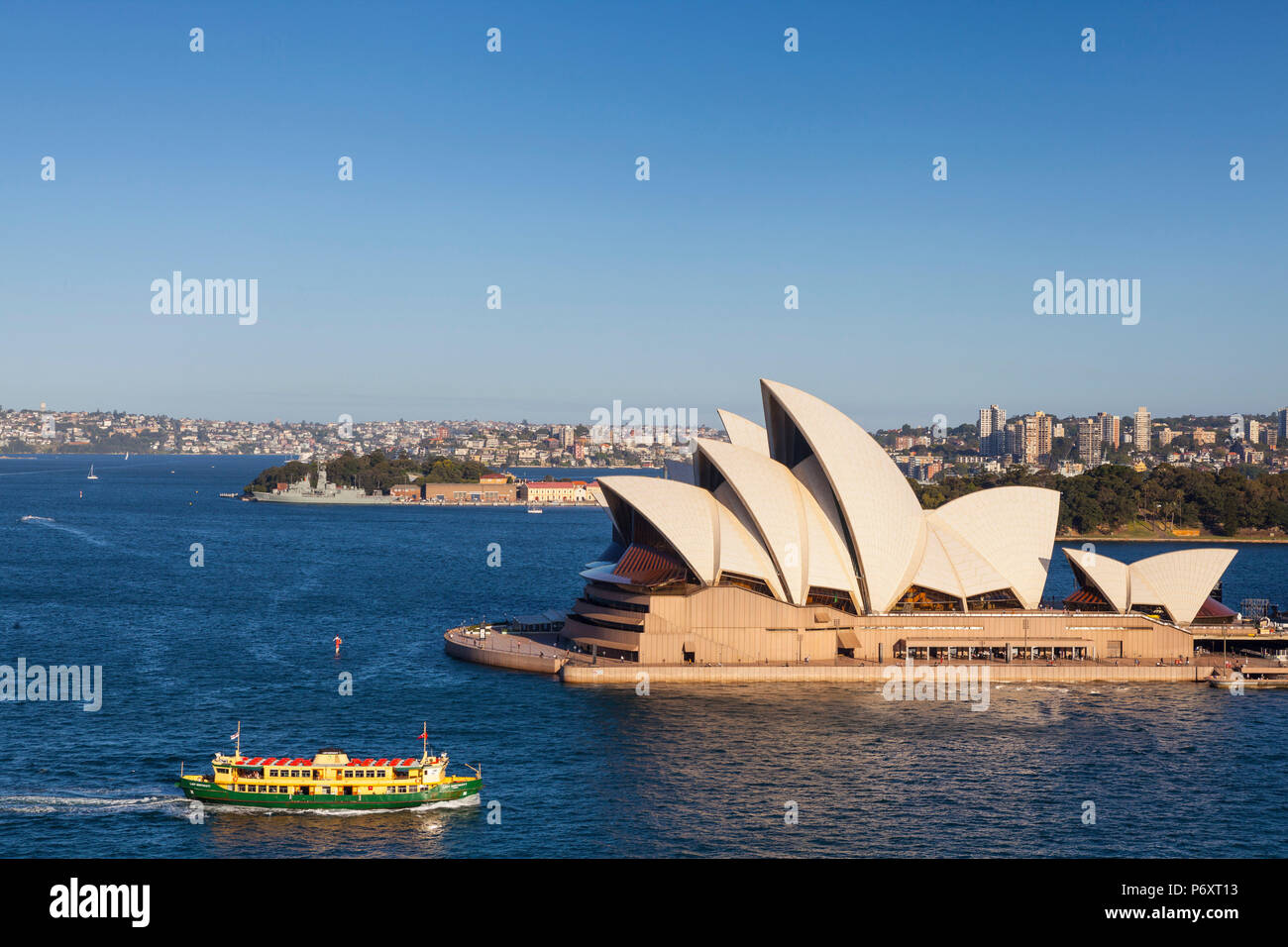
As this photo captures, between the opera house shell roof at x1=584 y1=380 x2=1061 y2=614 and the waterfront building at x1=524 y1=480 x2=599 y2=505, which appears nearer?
the opera house shell roof at x1=584 y1=380 x2=1061 y2=614

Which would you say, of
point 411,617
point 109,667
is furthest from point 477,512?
point 109,667

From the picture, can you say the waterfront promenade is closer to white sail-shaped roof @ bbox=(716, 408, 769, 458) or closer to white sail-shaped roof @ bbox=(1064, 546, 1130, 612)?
white sail-shaped roof @ bbox=(1064, 546, 1130, 612)

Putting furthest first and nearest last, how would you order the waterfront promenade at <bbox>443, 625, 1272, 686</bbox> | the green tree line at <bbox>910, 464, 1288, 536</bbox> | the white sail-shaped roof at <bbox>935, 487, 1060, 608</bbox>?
the green tree line at <bbox>910, 464, 1288, 536</bbox> → the white sail-shaped roof at <bbox>935, 487, 1060, 608</bbox> → the waterfront promenade at <bbox>443, 625, 1272, 686</bbox>

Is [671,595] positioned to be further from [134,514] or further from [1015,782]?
[134,514]

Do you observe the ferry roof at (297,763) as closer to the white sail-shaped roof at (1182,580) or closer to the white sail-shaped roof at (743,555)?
the white sail-shaped roof at (743,555)

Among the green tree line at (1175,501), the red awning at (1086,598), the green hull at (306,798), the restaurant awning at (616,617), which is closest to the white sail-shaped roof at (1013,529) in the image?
the red awning at (1086,598)

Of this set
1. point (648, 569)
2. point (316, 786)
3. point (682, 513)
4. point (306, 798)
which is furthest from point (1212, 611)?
point (306, 798)

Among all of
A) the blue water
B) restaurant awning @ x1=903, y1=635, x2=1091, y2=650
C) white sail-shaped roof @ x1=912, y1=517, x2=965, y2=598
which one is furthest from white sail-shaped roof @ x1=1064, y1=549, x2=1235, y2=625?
white sail-shaped roof @ x1=912, y1=517, x2=965, y2=598
